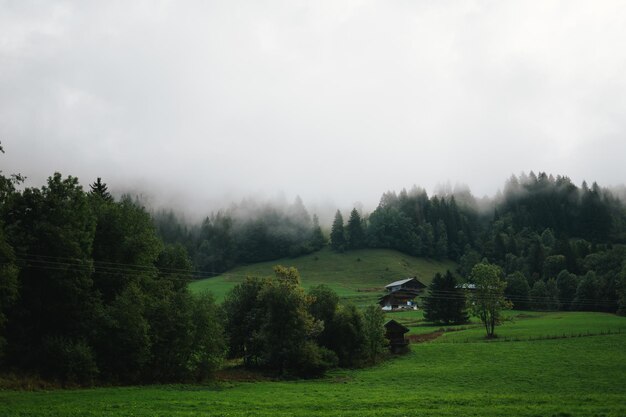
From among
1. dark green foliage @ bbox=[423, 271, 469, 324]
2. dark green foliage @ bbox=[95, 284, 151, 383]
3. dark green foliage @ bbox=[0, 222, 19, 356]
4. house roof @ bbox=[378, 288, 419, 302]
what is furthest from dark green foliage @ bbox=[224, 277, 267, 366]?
house roof @ bbox=[378, 288, 419, 302]

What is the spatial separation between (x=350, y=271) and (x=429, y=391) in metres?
128

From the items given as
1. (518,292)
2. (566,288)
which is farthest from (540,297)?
(566,288)

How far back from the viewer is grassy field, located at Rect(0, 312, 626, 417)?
94.7ft

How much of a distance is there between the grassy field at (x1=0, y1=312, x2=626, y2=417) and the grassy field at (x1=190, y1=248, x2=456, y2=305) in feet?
220

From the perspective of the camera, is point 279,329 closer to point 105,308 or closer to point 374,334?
point 374,334

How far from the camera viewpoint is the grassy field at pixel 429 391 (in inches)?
1137

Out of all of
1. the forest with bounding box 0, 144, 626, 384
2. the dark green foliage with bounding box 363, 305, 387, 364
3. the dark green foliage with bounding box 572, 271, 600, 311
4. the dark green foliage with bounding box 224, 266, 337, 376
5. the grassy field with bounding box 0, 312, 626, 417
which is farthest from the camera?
the dark green foliage with bounding box 572, 271, 600, 311

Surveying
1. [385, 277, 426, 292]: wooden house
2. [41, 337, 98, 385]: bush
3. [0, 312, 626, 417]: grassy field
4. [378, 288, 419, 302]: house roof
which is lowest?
Result: [0, 312, 626, 417]: grassy field

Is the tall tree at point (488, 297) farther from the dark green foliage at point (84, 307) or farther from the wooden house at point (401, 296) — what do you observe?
the dark green foliage at point (84, 307)

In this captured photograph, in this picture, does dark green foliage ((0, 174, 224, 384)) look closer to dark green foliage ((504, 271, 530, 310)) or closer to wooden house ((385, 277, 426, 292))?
wooden house ((385, 277, 426, 292))

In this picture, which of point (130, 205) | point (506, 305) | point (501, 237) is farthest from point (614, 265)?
point (130, 205)

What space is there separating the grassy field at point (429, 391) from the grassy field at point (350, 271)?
6702 cm

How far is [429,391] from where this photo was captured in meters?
40.0

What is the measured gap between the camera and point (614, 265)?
5153 inches
